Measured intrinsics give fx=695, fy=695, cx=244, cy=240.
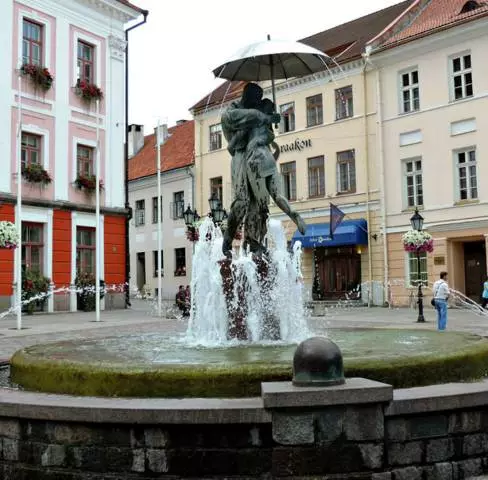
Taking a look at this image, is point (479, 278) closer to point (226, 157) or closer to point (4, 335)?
point (226, 157)

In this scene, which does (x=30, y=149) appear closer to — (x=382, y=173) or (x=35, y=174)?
(x=35, y=174)

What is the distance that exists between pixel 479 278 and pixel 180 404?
25.5 metres

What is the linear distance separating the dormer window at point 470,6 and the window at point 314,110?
775 centimetres

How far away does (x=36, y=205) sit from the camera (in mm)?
26484

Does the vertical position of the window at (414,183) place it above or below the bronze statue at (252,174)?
above

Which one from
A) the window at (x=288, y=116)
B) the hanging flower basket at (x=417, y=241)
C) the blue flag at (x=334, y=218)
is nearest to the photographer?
the hanging flower basket at (x=417, y=241)

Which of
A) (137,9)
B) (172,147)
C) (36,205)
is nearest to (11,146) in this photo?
(36,205)

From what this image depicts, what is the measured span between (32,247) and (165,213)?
18042mm

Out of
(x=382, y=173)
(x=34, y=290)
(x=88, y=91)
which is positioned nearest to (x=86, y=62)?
(x=88, y=91)

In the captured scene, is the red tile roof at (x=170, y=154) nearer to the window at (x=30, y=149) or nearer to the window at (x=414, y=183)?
the window at (x=30, y=149)

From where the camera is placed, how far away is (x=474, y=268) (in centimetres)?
2841

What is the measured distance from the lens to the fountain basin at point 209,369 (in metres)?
5.16

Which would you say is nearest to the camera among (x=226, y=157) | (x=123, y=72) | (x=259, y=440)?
(x=259, y=440)

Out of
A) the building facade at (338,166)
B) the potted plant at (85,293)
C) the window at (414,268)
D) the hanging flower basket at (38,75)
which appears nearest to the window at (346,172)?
the building facade at (338,166)
